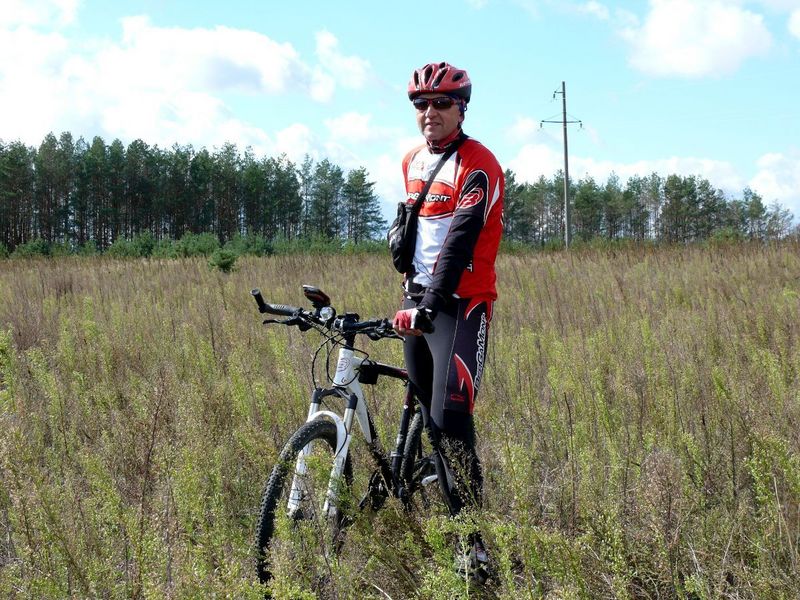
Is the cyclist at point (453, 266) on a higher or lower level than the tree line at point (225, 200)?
lower

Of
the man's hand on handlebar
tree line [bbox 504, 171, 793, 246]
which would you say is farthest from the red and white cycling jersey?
tree line [bbox 504, 171, 793, 246]

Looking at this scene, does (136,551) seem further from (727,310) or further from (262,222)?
(262,222)

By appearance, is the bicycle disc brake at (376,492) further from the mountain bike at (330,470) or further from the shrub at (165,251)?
the shrub at (165,251)

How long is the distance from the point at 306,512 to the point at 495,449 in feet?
3.37

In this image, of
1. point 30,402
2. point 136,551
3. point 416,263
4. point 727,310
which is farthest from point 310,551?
point 727,310

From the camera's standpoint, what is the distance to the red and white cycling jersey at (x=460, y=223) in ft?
9.23

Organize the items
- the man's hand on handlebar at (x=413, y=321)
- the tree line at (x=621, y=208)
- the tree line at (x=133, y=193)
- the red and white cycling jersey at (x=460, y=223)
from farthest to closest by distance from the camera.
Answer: the tree line at (x=621, y=208), the tree line at (x=133, y=193), the red and white cycling jersey at (x=460, y=223), the man's hand on handlebar at (x=413, y=321)

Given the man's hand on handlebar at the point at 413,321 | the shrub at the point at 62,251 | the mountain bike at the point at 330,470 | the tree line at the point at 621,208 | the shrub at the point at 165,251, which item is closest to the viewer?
the mountain bike at the point at 330,470

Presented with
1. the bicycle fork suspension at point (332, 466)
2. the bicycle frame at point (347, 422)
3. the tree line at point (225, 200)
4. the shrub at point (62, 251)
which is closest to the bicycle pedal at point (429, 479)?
the bicycle frame at point (347, 422)

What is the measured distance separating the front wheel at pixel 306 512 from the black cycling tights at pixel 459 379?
496mm

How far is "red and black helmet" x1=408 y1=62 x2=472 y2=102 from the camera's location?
2975 millimetres

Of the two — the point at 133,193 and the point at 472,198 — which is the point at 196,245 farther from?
the point at 133,193

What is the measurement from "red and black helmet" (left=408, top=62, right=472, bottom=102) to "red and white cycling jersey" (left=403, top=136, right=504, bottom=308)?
222 mm

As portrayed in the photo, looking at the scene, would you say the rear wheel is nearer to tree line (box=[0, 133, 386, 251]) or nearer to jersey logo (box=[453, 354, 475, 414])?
jersey logo (box=[453, 354, 475, 414])
